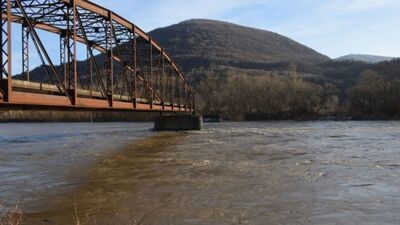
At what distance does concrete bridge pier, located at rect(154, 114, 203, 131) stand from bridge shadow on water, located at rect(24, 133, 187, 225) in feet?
172

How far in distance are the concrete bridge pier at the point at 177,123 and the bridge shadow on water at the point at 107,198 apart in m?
52.5

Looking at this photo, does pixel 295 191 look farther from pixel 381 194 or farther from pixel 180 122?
pixel 180 122

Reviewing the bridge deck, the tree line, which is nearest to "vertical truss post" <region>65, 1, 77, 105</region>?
the bridge deck

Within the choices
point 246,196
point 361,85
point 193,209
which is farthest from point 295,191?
point 361,85

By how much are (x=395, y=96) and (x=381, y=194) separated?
4977 inches

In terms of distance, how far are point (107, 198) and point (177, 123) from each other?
64.2 m

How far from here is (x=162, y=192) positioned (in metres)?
19.0

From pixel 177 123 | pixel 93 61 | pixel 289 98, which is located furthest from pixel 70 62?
pixel 289 98

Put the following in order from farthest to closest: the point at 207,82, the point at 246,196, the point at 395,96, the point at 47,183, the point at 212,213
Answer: the point at 207,82 < the point at 395,96 < the point at 47,183 < the point at 246,196 < the point at 212,213

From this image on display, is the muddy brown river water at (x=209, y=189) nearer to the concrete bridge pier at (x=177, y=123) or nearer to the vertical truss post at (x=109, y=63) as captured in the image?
the vertical truss post at (x=109, y=63)

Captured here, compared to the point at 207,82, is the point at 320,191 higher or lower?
lower

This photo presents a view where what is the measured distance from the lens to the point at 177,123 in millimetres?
82312

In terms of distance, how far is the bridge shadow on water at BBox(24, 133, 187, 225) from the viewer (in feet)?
48.2

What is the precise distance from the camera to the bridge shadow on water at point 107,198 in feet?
48.2
